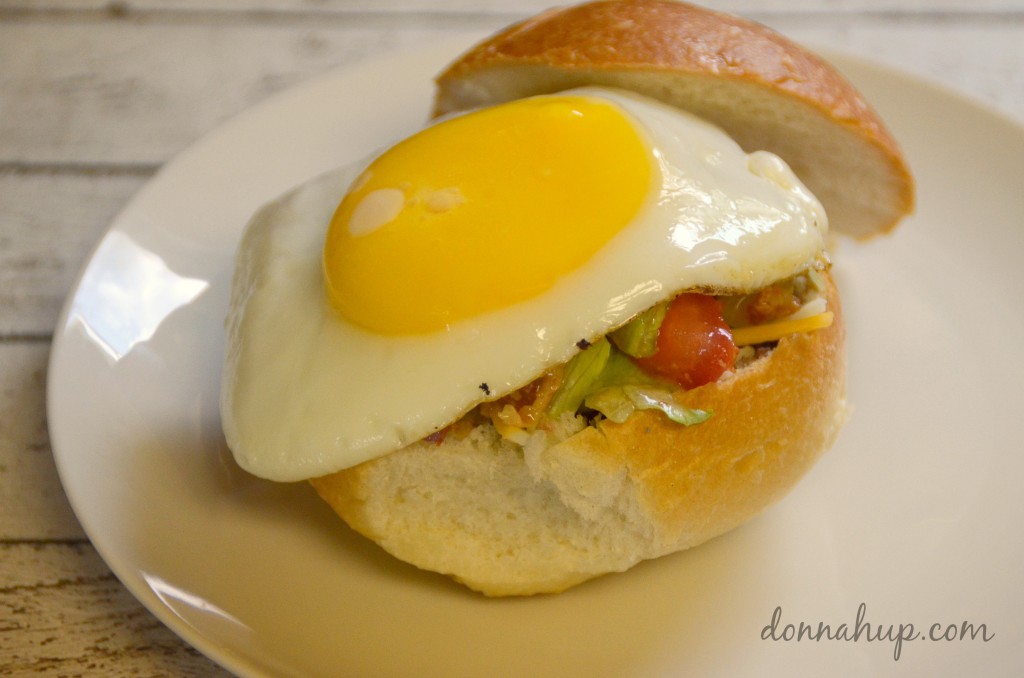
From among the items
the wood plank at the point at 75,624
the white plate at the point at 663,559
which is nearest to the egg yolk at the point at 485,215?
the white plate at the point at 663,559

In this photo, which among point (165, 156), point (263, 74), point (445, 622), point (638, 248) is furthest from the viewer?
point (263, 74)

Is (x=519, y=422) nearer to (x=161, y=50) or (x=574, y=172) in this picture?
(x=574, y=172)

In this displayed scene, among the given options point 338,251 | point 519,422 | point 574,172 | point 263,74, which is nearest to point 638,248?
point 574,172

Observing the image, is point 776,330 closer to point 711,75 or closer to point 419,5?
point 711,75

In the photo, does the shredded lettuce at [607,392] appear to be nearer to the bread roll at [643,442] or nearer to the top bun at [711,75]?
the bread roll at [643,442]

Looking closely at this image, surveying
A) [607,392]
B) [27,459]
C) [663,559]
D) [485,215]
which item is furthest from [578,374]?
[27,459]

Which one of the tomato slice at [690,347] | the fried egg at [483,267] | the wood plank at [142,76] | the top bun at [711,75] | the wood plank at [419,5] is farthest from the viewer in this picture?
the wood plank at [419,5]

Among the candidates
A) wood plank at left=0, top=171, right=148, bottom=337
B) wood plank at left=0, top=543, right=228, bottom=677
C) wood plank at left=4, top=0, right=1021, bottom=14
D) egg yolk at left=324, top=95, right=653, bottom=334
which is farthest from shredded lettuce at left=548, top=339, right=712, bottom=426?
wood plank at left=4, top=0, right=1021, bottom=14
